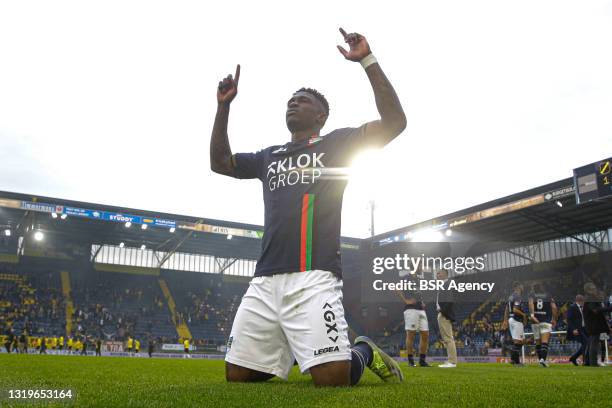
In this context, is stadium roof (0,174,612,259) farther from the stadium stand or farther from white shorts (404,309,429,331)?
white shorts (404,309,429,331)

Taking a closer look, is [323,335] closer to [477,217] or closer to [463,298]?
[477,217]

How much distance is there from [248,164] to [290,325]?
137 cm

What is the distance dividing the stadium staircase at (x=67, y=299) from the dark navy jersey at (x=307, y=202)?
3090 cm

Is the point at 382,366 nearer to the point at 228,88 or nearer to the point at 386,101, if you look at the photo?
the point at 386,101

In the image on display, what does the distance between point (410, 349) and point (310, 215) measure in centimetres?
771

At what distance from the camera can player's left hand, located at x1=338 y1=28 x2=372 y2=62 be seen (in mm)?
3158

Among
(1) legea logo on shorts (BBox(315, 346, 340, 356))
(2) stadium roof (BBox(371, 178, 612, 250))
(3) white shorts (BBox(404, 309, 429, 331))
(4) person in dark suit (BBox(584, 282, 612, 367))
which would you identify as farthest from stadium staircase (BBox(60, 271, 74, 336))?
(1) legea logo on shorts (BBox(315, 346, 340, 356))

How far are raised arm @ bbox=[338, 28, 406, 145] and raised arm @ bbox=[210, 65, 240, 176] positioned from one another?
0.99 m

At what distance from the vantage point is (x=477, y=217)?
2802 cm

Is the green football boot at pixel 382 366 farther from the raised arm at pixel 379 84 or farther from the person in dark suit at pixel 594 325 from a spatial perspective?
the person in dark suit at pixel 594 325

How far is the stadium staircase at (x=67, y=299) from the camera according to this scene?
102 ft

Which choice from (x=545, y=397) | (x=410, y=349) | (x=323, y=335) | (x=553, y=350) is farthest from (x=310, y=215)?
(x=553, y=350)

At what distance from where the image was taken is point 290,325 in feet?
10.7

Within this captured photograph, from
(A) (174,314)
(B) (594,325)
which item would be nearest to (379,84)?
(B) (594,325)
